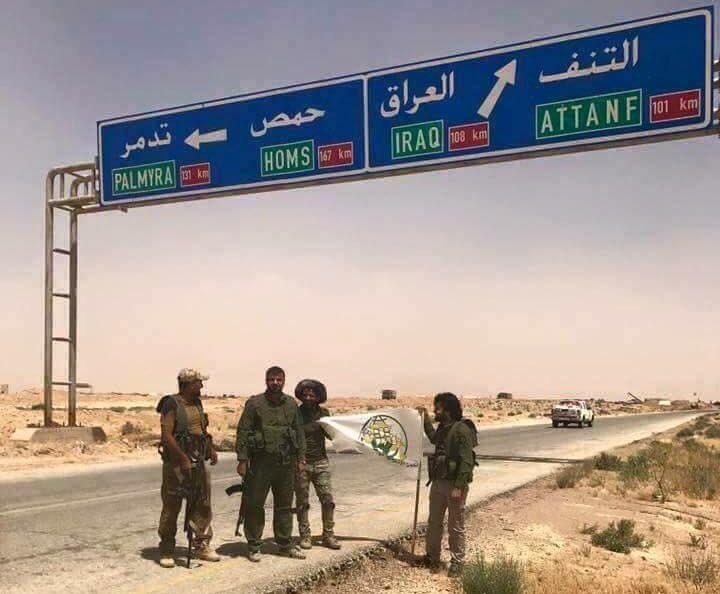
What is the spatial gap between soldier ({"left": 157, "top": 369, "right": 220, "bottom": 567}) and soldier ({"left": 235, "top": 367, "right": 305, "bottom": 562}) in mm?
368

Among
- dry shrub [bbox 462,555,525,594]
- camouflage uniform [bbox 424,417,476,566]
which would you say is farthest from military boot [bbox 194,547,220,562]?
dry shrub [bbox 462,555,525,594]

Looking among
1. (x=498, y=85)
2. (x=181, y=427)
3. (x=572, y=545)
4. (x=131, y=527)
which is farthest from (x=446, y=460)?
(x=498, y=85)

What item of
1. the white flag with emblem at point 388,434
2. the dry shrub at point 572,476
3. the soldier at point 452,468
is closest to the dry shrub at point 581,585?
the soldier at point 452,468

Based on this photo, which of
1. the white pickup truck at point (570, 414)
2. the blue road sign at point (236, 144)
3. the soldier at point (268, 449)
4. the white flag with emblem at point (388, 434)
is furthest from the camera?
the white pickup truck at point (570, 414)

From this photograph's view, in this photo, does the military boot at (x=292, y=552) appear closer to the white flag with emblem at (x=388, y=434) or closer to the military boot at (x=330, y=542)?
the military boot at (x=330, y=542)

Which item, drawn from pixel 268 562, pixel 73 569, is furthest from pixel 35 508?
pixel 268 562

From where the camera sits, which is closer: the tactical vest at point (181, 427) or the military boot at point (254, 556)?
the tactical vest at point (181, 427)

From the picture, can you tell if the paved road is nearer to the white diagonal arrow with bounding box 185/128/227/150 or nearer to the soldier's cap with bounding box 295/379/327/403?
the soldier's cap with bounding box 295/379/327/403

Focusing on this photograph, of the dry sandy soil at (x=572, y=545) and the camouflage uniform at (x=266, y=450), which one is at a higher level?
the camouflage uniform at (x=266, y=450)

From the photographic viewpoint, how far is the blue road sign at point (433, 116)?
549 inches

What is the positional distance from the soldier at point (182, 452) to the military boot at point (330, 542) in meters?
1.32

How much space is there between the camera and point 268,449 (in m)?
7.20

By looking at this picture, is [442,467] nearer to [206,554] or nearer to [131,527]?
[206,554]

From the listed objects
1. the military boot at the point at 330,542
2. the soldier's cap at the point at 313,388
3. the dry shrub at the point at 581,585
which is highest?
the soldier's cap at the point at 313,388
